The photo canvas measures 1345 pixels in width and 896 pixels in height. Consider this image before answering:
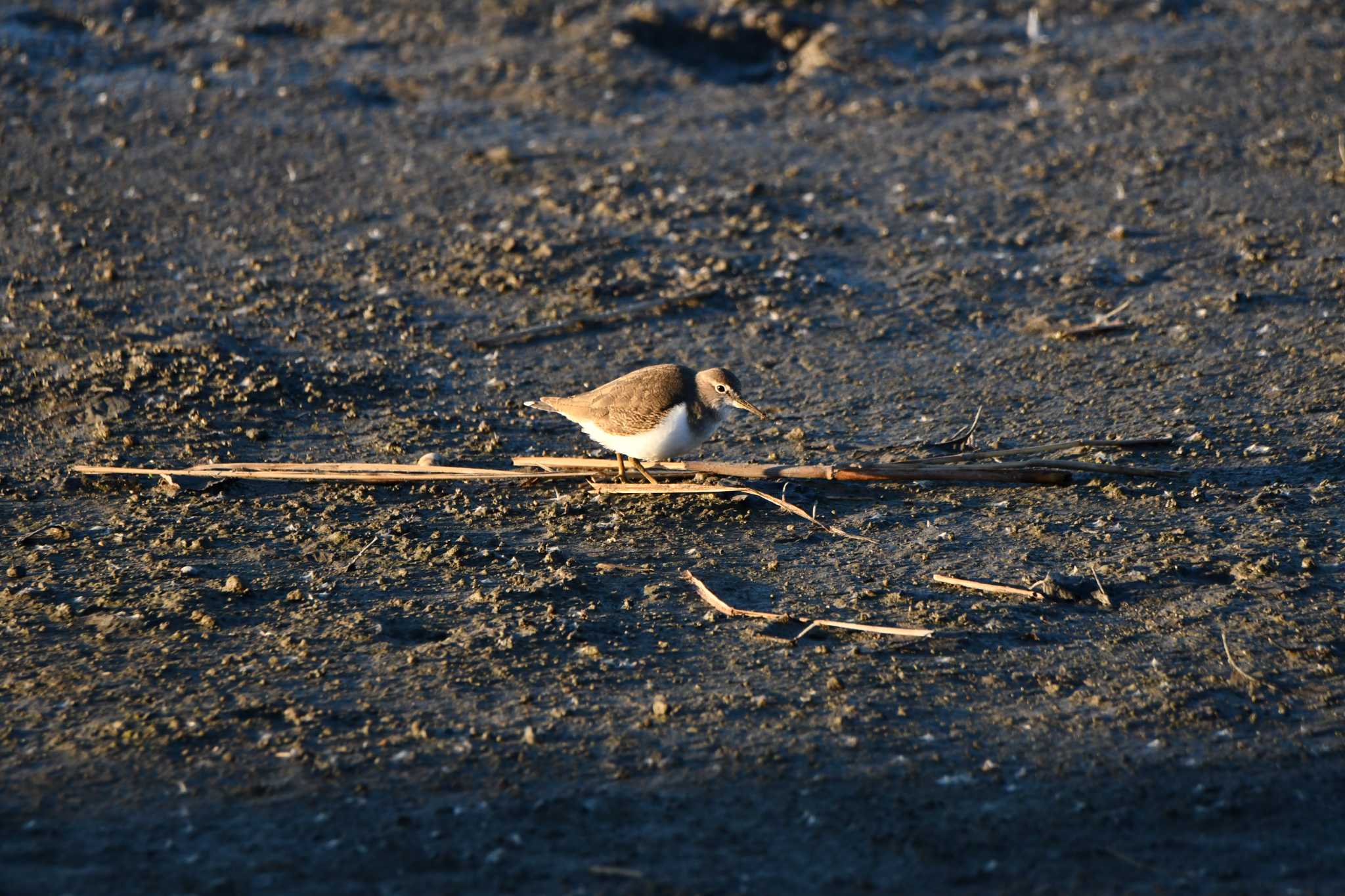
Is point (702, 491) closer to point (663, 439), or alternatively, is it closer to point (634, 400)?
point (663, 439)

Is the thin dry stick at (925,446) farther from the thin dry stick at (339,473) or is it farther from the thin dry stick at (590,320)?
the thin dry stick at (590,320)

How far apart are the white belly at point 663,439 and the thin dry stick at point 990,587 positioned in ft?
4.50

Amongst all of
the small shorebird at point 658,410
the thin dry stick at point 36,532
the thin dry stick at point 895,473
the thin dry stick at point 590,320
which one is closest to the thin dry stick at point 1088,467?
the thin dry stick at point 895,473

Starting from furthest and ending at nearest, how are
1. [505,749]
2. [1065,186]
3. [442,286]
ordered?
[1065,186] < [442,286] < [505,749]

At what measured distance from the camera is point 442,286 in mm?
9266

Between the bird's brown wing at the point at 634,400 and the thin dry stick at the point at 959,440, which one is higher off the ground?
the bird's brown wing at the point at 634,400

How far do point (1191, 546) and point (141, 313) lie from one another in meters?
6.48

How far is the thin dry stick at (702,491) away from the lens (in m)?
6.44

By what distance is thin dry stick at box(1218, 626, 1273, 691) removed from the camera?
5141mm

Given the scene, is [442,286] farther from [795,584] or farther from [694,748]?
[694,748]

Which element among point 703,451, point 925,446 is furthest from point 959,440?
point 703,451

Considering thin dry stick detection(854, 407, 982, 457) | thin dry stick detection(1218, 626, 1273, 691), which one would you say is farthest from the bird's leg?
thin dry stick detection(1218, 626, 1273, 691)

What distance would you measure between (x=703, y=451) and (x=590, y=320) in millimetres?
1654

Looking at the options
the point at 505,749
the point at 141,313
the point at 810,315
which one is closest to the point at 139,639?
the point at 505,749
